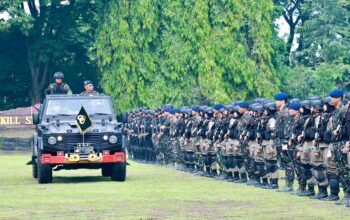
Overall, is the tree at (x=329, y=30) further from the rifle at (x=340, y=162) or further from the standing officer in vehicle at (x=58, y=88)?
the rifle at (x=340, y=162)

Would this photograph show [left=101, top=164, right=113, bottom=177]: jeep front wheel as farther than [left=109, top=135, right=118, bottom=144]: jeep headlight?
Yes

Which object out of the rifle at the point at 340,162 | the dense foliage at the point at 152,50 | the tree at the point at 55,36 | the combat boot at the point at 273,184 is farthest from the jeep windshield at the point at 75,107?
the tree at the point at 55,36

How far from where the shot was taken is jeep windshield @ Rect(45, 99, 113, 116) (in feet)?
98.2

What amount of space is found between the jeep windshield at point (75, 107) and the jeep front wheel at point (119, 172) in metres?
1.63

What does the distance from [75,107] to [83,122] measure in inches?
63.0

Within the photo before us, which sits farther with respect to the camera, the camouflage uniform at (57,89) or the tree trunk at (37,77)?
the tree trunk at (37,77)

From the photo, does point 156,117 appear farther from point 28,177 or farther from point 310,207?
point 310,207

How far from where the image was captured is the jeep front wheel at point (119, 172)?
2894 cm

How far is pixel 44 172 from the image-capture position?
1126 inches

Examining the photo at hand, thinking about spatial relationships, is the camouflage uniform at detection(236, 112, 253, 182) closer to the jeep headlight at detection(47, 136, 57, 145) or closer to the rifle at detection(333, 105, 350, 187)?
the jeep headlight at detection(47, 136, 57, 145)

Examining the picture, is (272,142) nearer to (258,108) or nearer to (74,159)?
(258,108)

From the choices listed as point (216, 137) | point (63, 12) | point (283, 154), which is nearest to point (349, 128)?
point (283, 154)

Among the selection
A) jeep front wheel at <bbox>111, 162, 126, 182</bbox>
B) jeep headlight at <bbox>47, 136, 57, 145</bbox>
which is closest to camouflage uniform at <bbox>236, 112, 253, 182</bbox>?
jeep front wheel at <bbox>111, 162, 126, 182</bbox>

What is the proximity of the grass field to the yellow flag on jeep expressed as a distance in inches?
49.6
